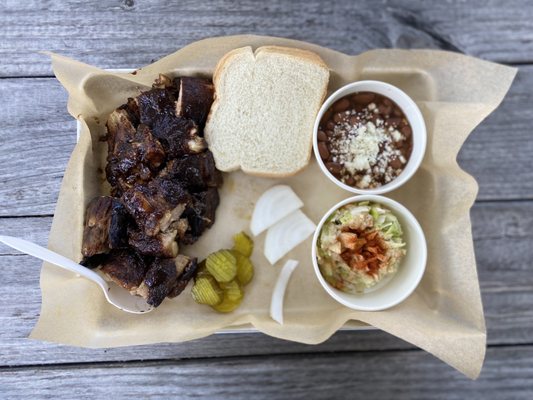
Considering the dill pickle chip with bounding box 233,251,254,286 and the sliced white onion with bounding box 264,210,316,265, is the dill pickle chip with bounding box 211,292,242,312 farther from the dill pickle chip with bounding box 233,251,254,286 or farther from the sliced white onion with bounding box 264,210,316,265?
the sliced white onion with bounding box 264,210,316,265

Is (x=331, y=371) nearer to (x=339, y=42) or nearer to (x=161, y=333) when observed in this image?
(x=161, y=333)

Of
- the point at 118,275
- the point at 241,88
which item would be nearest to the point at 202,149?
the point at 241,88

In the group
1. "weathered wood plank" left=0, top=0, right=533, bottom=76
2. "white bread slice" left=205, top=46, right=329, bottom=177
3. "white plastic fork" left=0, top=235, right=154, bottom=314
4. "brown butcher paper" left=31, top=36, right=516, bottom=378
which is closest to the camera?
"white plastic fork" left=0, top=235, right=154, bottom=314

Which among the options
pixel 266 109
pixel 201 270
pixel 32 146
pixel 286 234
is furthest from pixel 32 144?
pixel 286 234

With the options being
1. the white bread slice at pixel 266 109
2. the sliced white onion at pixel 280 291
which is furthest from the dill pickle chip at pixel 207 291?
the white bread slice at pixel 266 109

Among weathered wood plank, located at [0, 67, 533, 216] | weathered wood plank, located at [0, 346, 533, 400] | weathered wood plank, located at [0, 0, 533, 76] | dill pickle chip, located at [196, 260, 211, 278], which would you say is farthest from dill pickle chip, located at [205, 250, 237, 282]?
weathered wood plank, located at [0, 0, 533, 76]

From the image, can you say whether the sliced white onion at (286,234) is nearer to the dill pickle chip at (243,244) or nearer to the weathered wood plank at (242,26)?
the dill pickle chip at (243,244)
